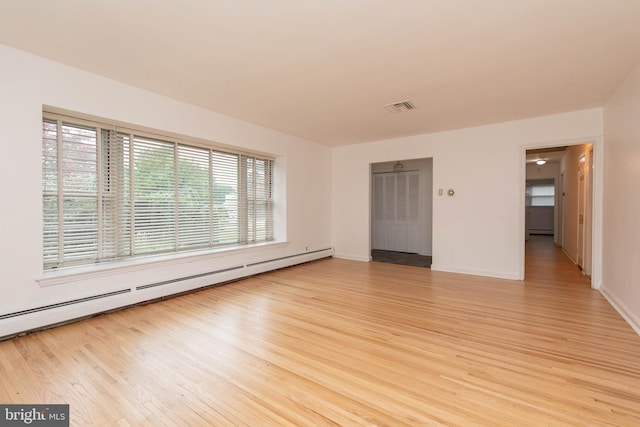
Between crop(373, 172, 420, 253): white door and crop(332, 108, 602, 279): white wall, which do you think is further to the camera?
crop(373, 172, 420, 253): white door

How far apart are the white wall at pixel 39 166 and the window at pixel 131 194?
266 mm

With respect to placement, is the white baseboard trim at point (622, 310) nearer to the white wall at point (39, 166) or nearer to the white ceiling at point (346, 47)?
the white ceiling at point (346, 47)

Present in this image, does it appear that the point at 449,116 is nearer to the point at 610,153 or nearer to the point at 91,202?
the point at 610,153

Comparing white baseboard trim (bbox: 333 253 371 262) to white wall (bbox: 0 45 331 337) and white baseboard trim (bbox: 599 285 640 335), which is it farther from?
white baseboard trim (bbox: 599 285 640 335)

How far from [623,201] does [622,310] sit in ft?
4.06

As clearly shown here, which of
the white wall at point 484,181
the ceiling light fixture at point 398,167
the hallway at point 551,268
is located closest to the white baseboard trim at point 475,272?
the white wall at point 484,181

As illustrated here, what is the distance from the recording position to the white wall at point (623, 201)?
3.05m

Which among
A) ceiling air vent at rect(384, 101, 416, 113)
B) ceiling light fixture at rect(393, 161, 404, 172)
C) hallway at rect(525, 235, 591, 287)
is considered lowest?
hallway at rect(525, 235, 591, 287)

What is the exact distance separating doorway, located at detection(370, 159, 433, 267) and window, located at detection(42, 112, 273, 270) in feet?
12.6

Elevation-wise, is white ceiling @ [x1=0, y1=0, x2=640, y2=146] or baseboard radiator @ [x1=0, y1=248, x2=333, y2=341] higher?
white ceiling @ [x1=0, y1=0, x2=640, y2=146]

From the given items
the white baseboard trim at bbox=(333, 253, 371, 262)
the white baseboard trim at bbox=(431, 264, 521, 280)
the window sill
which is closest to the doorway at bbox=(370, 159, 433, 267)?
the white baseboard trim at bbox=(333, 253, 371, 262)

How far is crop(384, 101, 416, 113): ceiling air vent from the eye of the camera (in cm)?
411

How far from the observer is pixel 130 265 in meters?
3.53

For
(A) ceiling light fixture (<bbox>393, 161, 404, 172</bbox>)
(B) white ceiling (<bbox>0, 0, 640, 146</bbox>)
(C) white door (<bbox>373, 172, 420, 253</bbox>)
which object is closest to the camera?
(B) white ceiling (<bbox>0, 0, 640, 146</bbox>)
